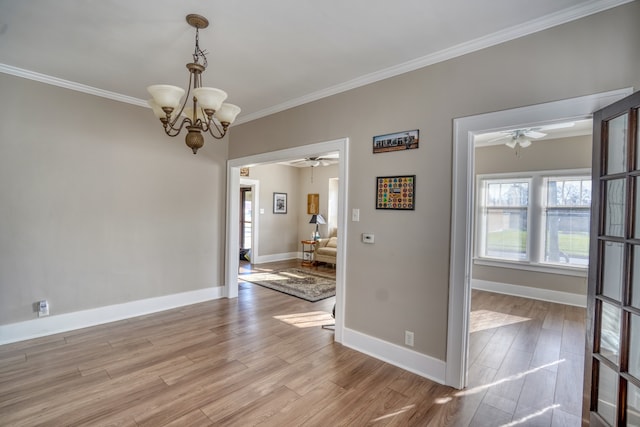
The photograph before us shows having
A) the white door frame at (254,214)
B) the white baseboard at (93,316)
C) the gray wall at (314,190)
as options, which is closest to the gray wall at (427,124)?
the white baseboard at (93,316)

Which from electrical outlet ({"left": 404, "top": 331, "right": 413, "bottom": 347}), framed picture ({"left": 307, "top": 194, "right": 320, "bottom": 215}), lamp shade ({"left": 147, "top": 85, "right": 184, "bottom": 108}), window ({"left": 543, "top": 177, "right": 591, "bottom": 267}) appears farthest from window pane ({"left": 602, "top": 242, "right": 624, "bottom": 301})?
framed picture ({"left": 307, "top": 194, "right": 320, "bottom": 215})

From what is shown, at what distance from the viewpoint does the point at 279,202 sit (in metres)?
8.06

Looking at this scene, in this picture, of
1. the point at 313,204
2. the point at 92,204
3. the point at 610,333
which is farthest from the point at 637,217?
the point at 313,204

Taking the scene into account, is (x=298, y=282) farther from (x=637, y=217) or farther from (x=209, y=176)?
(x=637, y=217)

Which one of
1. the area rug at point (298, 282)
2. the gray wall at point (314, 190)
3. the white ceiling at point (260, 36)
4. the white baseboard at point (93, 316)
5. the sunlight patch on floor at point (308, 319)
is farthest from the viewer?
the gray wall at point (314, 190)

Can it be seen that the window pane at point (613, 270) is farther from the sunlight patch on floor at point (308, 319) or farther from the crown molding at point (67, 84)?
the crown molding at point (67, 84)

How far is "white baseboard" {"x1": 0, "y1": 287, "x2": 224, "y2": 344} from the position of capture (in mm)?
3008

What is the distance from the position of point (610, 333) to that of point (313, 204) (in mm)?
6808

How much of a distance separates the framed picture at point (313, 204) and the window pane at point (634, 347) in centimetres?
680

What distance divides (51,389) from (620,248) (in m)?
3.94

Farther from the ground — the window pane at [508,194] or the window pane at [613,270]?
the window pane at [508,194]

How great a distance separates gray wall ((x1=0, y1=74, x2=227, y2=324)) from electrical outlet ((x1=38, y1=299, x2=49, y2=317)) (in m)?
0.05

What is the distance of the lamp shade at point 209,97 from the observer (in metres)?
1.81

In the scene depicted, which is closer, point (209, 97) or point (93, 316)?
point (209, 97)
